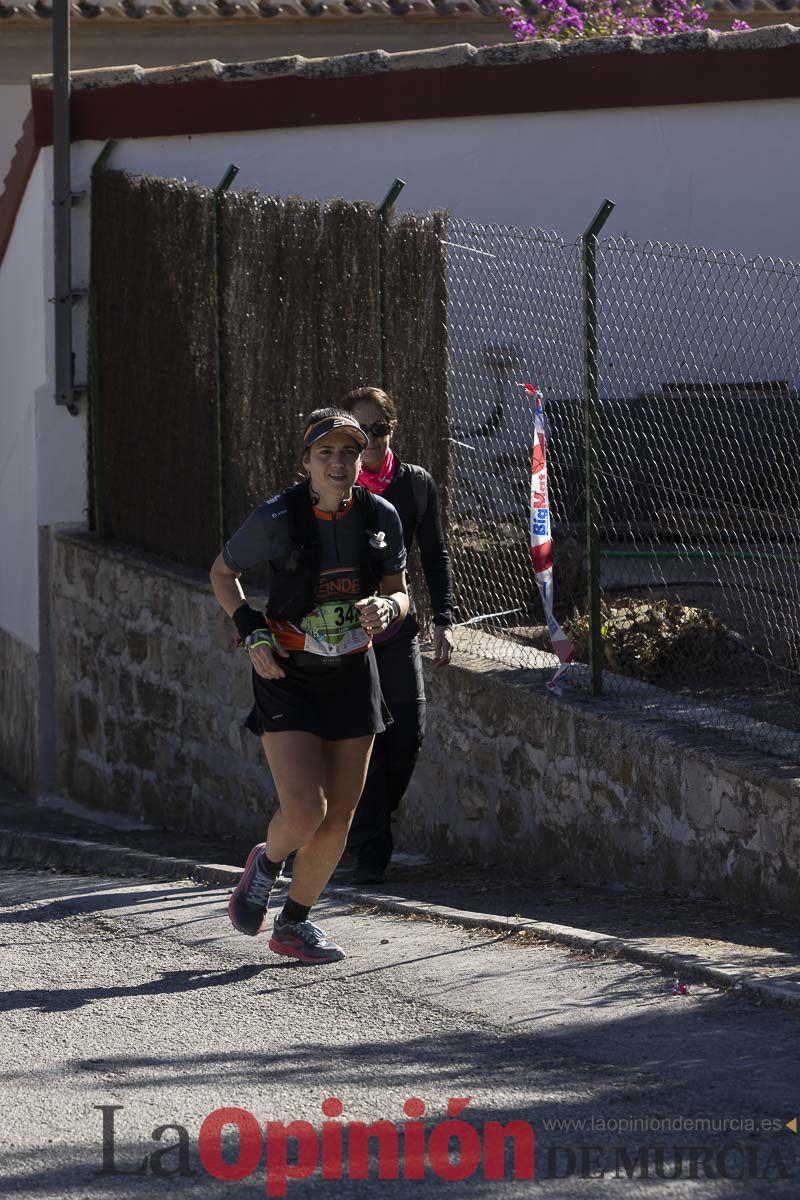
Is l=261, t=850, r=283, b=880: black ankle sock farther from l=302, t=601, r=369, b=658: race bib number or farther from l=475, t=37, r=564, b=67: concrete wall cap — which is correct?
l=475, t=37, r=564, b=67: concrete wall cap

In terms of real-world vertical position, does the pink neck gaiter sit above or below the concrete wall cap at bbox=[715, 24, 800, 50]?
below

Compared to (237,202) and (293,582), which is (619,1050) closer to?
(293,582)

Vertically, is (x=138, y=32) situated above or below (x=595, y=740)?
above

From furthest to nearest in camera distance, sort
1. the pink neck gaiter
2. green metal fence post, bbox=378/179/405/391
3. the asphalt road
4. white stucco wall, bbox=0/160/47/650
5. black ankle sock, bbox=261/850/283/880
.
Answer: white stucco wall, bbox=0/160/47/650 < green metal fence post, bbox=378/179/405/391 < the pink neck gaiter < black ankle sock, bbox=261/850/283/880 < the asphalt road

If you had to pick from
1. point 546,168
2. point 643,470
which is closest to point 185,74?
point 546,168

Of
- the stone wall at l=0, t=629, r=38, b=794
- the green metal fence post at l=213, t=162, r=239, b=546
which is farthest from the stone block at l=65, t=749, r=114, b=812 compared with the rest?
the green metal fence post at l=213, t=162, r=239, b=546

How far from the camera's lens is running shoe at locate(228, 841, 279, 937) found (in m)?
6.23

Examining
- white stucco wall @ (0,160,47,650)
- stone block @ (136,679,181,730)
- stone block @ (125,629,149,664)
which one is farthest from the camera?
white stucco wall @ (0,160,47,650)

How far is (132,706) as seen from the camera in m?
11.3

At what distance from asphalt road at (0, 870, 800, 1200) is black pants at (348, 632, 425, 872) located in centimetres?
79

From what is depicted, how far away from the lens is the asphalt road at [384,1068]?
4.28 m

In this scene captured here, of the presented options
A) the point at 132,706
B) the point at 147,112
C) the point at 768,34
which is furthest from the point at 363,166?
the point at 132,706

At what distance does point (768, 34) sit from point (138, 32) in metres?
8.66

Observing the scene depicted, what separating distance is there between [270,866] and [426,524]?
177cm
